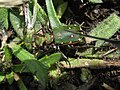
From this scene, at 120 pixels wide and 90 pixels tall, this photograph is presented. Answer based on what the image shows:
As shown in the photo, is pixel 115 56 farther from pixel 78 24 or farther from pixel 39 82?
pixel 39 82

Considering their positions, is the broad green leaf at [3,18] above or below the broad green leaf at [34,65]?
above

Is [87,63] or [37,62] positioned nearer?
[37,62]

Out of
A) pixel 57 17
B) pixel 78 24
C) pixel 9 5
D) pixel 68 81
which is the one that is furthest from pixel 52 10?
pixel 9 5

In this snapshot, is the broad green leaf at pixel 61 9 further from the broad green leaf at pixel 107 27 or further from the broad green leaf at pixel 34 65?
the broad green leaf at pixel 34 65

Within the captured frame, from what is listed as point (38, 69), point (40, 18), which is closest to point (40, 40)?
point (40, 18)

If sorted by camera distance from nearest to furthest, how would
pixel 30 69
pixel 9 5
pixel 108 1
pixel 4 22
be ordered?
pixel 9 5 < pixel 30 69 < pixel 4 22 < pixel 108 1

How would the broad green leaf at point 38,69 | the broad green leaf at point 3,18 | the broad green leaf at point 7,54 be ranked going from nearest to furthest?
the broad green leaf at point 38,69 < the broad green leaf at point 7,54 < the broad green leaf at point 3,18

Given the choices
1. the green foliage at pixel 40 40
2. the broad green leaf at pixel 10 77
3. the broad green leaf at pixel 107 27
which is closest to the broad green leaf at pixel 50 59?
the green foliage at pixel 40 40

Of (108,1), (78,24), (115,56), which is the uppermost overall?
(108,1)
